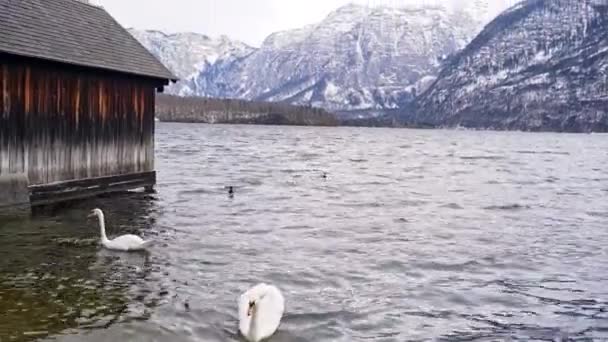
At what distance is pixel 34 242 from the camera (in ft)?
54.8

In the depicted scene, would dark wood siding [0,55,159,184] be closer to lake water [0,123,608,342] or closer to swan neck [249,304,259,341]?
lake water [0,123,608,342]

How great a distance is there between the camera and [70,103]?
71.6 ft

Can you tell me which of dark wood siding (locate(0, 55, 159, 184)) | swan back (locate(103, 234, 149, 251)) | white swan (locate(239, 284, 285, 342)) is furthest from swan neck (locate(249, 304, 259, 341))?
dark wood siding (locate(0, 55, 159, 184))

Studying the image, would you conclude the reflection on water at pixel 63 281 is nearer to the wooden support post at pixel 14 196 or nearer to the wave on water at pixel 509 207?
the wooden support post at pixel 14 196

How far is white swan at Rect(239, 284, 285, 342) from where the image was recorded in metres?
10.3

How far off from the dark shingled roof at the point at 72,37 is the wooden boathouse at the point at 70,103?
0.04m

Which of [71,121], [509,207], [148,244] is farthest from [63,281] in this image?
[509,207]

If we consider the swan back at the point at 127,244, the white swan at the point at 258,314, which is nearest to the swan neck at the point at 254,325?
the white swan at the point at 258,314

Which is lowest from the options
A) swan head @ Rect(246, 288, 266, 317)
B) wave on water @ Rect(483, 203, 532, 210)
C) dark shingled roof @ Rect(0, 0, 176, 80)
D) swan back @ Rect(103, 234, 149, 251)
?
wave on water @ Rect(483, 203, 532, 210)

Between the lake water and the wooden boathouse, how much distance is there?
1.06 metres

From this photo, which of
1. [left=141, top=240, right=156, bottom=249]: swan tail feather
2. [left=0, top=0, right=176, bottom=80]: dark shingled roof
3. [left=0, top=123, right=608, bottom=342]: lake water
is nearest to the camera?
[left=0, top=123, right=608, bottom=342]: lake water

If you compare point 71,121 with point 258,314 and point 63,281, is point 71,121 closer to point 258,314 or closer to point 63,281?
point 63,281

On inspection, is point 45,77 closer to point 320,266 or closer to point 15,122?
point 15,122

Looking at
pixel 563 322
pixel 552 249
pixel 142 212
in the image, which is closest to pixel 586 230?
pixel 552 249
